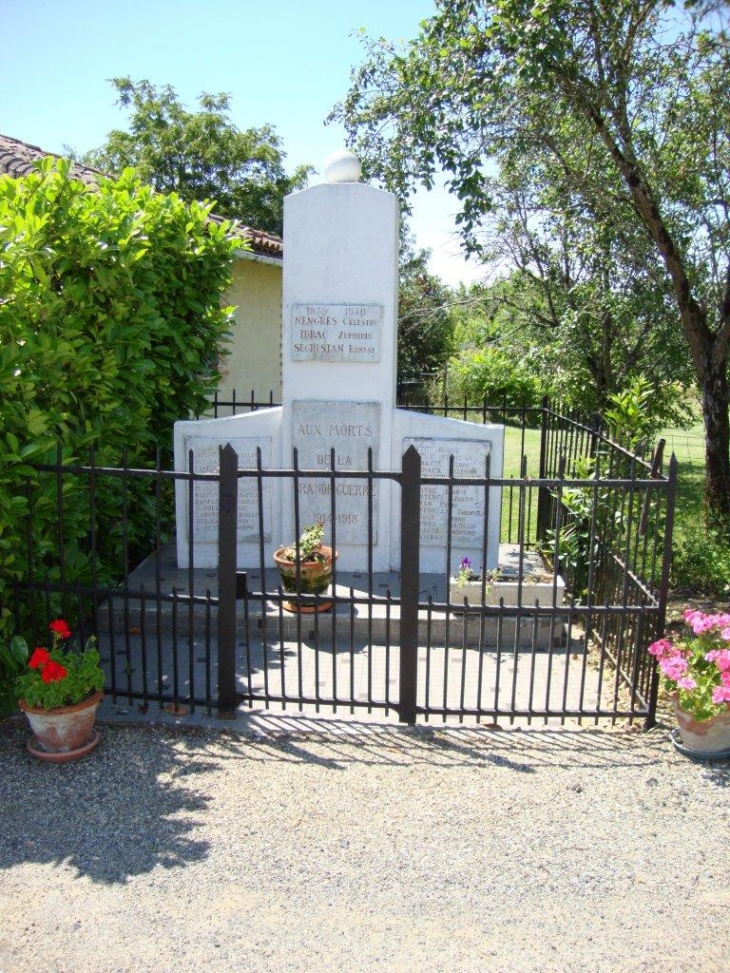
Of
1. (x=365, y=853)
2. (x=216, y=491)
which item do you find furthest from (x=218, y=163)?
(x=365, y=853)

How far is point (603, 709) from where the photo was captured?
5133 millimetres

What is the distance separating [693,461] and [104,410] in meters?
14.2

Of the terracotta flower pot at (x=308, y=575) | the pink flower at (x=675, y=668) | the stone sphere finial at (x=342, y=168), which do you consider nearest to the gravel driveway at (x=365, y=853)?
the pink flower at (x=675, y=668)

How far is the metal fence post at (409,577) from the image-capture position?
15.3 ft

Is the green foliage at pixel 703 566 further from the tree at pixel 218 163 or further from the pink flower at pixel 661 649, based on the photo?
the tree at pixel 218 163

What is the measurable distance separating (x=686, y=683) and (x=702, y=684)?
0.15 meters

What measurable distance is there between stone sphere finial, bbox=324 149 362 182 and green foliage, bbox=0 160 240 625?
1398 mm

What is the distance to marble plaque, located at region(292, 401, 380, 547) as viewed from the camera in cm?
715

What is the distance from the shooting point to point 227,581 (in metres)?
4.82

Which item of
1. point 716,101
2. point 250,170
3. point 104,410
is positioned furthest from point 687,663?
point 250,170

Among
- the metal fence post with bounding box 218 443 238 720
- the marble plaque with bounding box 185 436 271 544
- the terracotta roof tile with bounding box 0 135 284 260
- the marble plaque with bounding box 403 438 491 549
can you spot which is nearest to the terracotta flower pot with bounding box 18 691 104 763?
the metal fence post with bounding box 218 443 238 720

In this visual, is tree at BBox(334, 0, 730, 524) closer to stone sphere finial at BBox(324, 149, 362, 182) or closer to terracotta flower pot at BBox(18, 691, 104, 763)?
stone sphere finial at BBox(324, 149, 362, 182)

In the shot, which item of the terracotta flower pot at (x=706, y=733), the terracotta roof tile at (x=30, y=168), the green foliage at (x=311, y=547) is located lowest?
the terracotta flower pot at (x=706, y=733)

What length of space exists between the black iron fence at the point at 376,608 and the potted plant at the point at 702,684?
23cm
